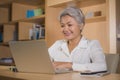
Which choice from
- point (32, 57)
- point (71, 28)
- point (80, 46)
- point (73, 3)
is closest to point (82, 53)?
point (80, 46)

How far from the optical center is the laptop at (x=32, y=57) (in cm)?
129

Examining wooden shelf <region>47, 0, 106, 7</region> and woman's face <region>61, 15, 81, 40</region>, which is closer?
woman's face <region>61, 15, 81, 40</region>

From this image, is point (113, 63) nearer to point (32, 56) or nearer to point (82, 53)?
point (82, 53)

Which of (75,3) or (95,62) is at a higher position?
(75,3)

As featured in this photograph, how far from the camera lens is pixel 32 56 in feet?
4.48

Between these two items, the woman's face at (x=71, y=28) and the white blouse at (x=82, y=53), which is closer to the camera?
the white blouse at (x=82, y=53)

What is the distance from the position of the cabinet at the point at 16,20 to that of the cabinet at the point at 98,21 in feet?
0.90

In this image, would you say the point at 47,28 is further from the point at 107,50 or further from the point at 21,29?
the point at 107,50

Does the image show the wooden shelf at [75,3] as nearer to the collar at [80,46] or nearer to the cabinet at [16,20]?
the cabinet at [16,20]

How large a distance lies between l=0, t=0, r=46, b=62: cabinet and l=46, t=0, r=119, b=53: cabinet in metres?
0.28

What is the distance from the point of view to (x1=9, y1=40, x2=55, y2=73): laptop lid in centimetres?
129

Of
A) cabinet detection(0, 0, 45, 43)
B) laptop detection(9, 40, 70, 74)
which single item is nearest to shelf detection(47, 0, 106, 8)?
cabinet detection(0, 0, 45, 43)

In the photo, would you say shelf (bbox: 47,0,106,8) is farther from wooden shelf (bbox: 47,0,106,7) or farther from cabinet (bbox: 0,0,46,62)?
cabinet (bbox: 0,0,46,62)

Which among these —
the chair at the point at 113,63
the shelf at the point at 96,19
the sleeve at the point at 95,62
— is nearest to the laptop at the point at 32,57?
the sleeve at the point at 95,62
